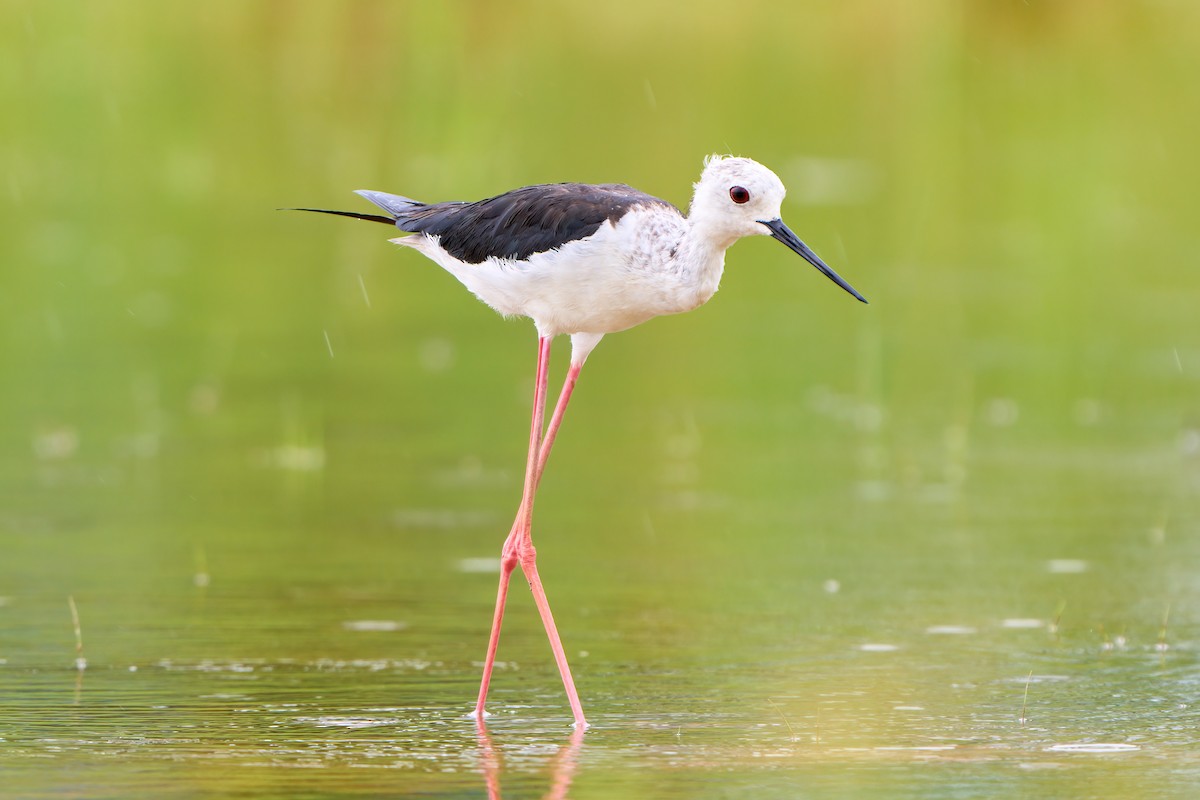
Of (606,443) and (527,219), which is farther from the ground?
(527,219)

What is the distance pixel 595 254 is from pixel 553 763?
169 centimetres

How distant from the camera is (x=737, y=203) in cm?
716

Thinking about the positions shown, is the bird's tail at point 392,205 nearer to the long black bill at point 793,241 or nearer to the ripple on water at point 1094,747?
the long black bill at point 793,241

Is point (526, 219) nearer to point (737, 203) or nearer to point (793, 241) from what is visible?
point (737, 203)

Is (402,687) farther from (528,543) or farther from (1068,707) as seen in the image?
(1068,707)

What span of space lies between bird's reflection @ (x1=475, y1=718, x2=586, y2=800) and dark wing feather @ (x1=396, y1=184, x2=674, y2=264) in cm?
158

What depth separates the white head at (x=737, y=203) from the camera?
23.5 ft

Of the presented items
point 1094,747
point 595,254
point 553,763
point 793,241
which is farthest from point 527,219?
point 1094,747

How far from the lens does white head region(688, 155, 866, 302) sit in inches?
282

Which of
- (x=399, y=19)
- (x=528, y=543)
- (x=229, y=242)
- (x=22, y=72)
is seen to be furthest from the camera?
(x=399, y=19)

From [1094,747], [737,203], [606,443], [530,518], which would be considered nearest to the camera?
[1094,747]

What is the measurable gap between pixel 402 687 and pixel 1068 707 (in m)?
2.10

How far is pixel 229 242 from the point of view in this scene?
17.3m

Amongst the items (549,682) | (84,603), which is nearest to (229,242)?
(84,603)
